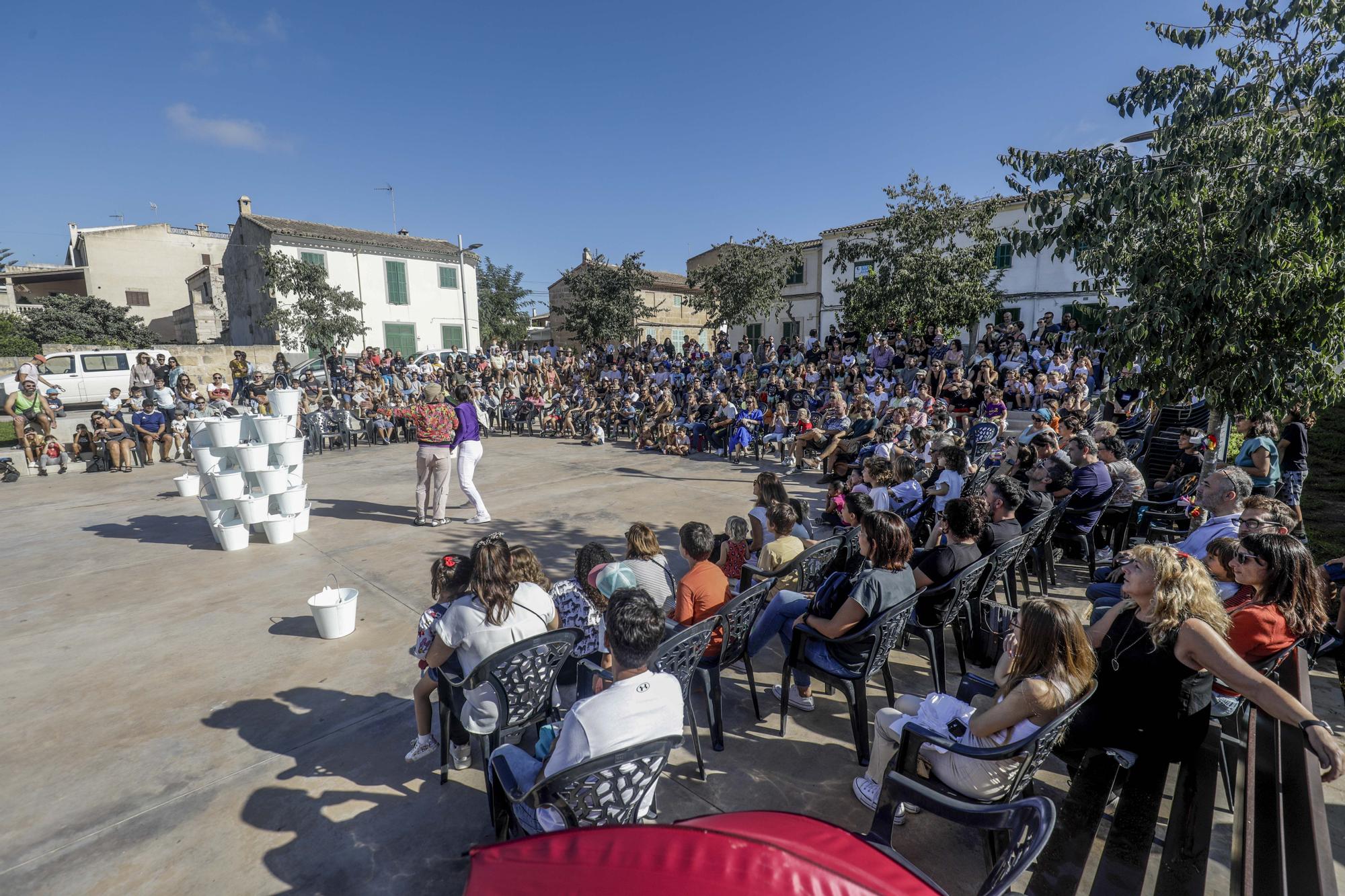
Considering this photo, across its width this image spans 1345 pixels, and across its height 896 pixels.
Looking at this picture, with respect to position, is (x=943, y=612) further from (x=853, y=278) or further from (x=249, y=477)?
(x=853, y=278)

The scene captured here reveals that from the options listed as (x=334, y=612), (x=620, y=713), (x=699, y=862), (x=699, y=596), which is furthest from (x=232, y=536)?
(x=699, y=862)

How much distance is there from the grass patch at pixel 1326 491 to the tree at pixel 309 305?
23.9 m

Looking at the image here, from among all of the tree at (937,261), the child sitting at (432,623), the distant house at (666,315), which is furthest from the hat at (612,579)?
the distant house at (666,315)

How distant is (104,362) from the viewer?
1780 cm

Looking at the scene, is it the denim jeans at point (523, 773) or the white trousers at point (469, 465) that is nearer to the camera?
the denim jeans at point (523, 773)

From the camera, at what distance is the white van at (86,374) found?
1716 cm

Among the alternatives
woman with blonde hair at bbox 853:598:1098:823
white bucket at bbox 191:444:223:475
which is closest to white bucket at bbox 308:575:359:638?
white bucket at bbox 191:444:223:475

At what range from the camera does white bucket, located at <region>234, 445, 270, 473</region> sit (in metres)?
6.57

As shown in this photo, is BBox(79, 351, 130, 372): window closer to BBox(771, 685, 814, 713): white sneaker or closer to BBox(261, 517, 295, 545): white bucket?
BBox(261, 517, 295, 545): white bucket

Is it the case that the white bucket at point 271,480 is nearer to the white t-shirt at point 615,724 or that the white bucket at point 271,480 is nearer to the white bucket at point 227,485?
the white bucket at point 227,485

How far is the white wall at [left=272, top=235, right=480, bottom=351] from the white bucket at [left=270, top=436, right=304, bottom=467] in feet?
66.6

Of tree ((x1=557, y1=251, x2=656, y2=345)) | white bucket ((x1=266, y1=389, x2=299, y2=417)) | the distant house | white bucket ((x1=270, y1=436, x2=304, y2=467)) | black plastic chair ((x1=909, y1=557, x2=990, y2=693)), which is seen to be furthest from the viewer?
the distant house

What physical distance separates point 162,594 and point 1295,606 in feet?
24.9

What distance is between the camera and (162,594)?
545 centimetres
